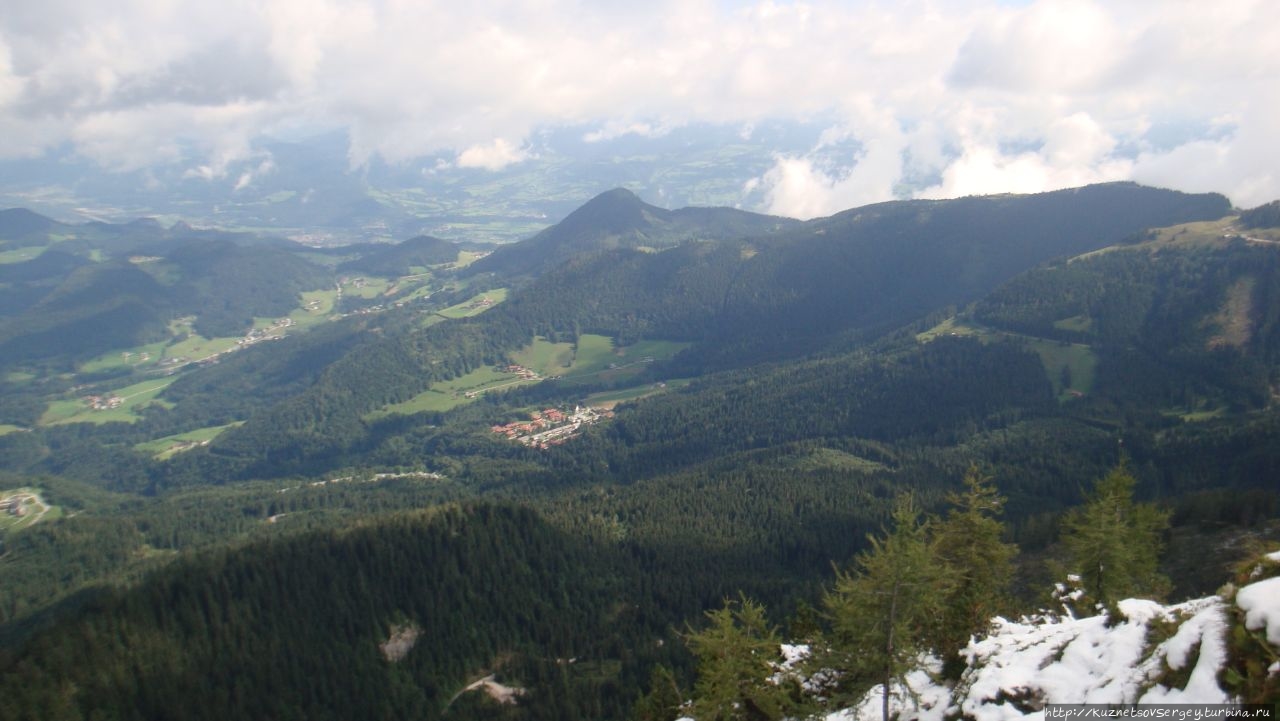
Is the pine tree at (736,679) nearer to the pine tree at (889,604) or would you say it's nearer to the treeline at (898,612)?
the treeline at (898,612)

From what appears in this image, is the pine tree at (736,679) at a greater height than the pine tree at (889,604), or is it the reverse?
the pine tree at (889,604)

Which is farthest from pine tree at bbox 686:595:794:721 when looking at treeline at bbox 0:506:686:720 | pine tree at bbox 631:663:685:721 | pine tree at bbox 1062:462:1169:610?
treeline at bbox 0:506:686:720

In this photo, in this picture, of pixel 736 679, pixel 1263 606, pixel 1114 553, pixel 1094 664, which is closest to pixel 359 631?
pixel 736 679

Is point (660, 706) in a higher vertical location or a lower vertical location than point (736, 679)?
lower

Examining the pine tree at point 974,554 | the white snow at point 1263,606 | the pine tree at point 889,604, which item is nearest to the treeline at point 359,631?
the pine tree at point 974,554

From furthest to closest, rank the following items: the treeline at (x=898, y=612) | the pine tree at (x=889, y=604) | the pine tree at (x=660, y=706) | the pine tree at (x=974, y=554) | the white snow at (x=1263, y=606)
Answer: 1. the pine tree at (x=660, y=706)
2. the pine tree at (x=974, y=554)
3. the treeline at (x=898, y=612)
4. the pine tree at (x=889, y=604)
5. the white snow at (x=1263, y=606)

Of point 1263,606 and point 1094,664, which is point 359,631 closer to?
point 1094,664

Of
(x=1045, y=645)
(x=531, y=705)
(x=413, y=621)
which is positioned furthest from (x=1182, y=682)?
(x=413, y=621)
